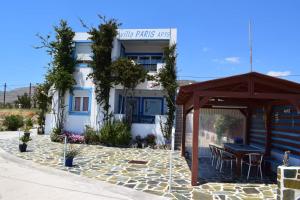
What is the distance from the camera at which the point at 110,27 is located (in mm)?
21641

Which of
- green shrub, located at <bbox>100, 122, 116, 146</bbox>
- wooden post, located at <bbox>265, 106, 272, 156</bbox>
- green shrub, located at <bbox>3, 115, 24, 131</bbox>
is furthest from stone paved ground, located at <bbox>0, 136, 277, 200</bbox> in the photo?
green shrub, located at <bbox>3, 115, 24, 131</bbox>

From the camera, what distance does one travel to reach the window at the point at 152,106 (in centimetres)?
2438

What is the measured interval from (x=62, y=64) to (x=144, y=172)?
12896mm

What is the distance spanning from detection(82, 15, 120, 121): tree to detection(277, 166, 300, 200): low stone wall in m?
15.3

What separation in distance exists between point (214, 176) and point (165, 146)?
8542mm

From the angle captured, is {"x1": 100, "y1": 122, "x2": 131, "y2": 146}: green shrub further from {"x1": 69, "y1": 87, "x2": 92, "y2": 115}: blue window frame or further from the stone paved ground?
{"x1": 69, "y1": 87, "x2": 92, "y2": 115}: blue window frame

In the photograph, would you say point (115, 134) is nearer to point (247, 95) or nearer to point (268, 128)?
point (268, 128)

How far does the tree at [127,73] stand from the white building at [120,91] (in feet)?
2.51

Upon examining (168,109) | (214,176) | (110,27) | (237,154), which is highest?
(110,27)

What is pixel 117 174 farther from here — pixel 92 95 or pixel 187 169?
pixel 92 95

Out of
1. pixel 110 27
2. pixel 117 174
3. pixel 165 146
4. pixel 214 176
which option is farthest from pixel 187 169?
pixel 110 27

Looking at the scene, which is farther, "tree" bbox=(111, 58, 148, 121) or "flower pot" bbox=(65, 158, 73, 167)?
"tree" bbox=(111, 58, 148, 121)

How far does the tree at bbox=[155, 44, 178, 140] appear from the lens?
2056cm

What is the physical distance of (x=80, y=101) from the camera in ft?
75.5
